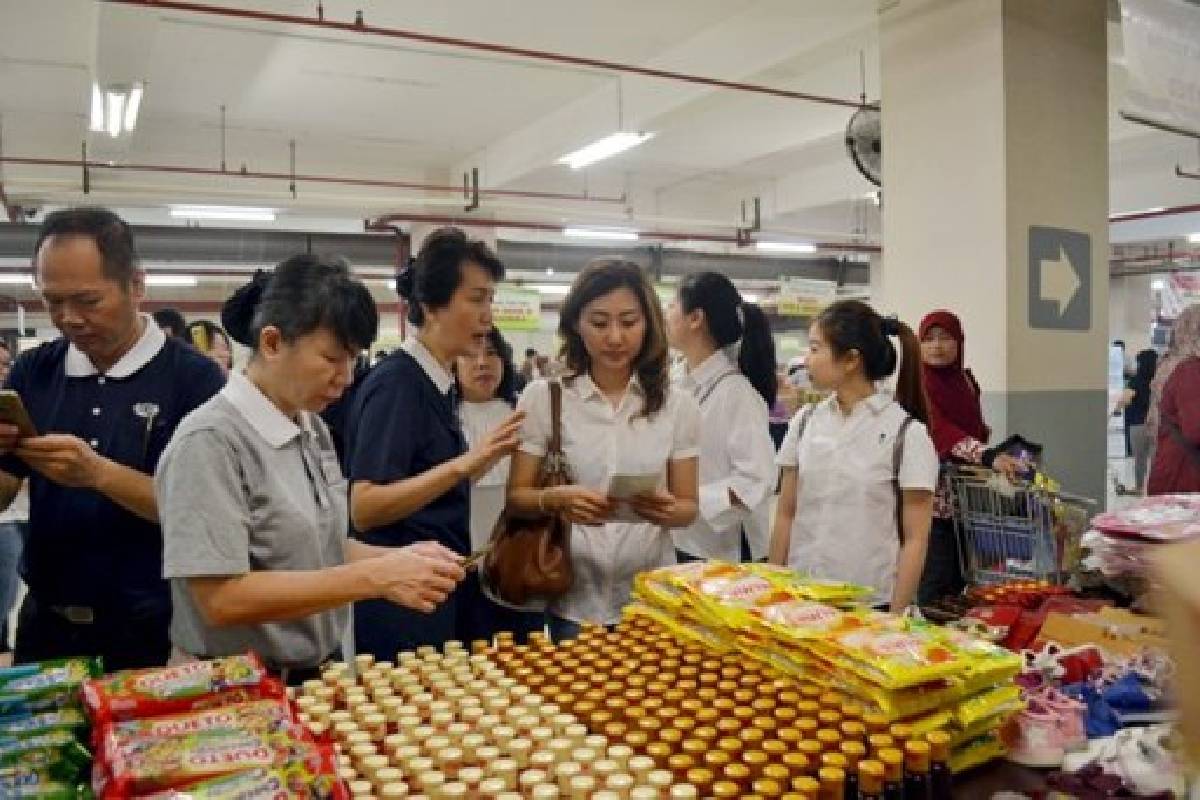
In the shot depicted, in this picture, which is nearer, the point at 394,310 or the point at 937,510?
the point at 937,510

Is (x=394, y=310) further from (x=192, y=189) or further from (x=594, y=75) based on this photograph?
(x=594, y=75)

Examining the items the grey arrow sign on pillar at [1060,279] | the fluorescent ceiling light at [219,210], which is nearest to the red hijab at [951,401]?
the grey arrow sign on pillar at [1060,279]

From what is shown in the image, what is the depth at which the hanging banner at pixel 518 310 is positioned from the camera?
10445 millimetres

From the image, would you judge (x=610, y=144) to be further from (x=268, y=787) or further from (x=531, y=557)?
(x=268, y=787)

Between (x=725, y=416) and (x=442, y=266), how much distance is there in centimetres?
115

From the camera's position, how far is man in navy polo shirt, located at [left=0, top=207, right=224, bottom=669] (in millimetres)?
1909

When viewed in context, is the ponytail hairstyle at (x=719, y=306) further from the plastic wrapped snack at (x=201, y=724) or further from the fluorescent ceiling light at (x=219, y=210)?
the fluorescent ceiling light at (x=219, y=210)

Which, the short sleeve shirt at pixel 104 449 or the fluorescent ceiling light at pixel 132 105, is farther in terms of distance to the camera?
the fluorescent ceiling light at pixel 132 105

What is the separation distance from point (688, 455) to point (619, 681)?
37.1 inches

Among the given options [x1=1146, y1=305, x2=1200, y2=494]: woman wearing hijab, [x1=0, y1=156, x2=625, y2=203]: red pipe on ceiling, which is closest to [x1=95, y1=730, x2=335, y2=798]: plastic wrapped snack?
[x1=1146, y1=305, x2=1200, y2=494]: woman wearing hijab

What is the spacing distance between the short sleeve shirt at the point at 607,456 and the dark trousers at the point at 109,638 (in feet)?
2.94

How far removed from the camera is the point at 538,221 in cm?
1045

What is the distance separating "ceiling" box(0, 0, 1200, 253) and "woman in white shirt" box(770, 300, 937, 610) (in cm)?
354

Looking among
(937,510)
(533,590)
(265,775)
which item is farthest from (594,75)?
(265,775)
